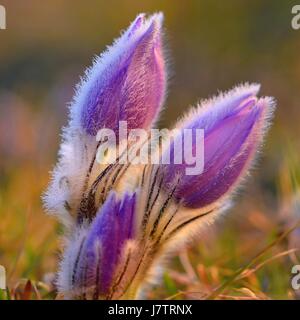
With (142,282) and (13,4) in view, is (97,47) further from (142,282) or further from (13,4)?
(142,282)

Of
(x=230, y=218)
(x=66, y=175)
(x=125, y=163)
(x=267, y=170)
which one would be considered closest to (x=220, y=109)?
(x=125, y=163)

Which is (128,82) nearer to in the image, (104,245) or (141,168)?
(141,168)

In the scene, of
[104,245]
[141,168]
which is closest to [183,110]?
[141,168]

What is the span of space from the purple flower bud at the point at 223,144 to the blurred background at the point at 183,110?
0.61 feet

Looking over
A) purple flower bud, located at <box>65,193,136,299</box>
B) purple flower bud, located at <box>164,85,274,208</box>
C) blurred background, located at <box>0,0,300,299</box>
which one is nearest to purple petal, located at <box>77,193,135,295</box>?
purple flower bud, located at <box>65,193,136,299</box>

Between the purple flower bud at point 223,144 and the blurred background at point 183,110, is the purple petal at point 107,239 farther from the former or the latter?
the blurred background at point 183,110

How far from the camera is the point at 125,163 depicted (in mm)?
1409

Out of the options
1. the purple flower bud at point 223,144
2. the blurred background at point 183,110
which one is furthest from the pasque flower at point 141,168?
the blurred background at point 183,110

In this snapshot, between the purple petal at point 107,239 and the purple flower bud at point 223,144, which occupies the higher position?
the purple flower bud at point 223,144

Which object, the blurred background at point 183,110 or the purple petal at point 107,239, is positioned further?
the blurred background at point 183,110

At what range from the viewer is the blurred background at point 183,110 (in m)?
2.00

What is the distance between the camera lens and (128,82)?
1386mm

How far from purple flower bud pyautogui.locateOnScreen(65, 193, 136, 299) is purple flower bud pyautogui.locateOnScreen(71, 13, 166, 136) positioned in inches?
6.7

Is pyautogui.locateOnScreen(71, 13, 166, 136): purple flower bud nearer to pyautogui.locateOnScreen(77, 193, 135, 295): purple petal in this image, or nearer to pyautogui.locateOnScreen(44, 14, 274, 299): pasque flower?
pyautogui.locateOnScreen(44, 14, 274, 299): pasque flower
